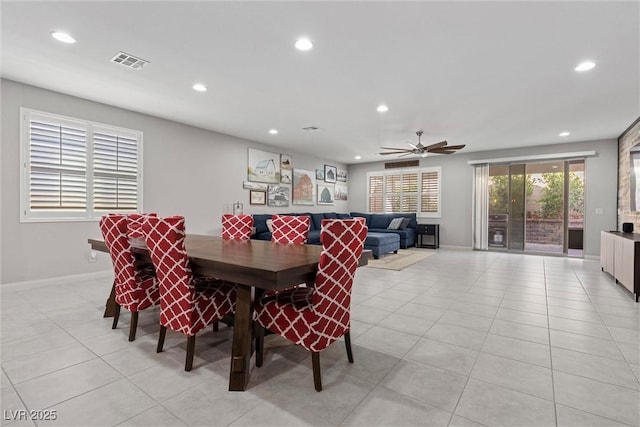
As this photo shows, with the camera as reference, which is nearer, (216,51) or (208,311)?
(208,311)

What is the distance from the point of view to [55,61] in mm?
3180

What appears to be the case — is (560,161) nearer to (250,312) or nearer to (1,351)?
(250,312)

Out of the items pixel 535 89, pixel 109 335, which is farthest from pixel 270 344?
pixel 535 89

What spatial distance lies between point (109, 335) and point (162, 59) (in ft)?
8.68

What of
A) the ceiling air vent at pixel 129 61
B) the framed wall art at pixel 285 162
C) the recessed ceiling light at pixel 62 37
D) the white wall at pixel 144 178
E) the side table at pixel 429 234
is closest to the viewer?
the recessed ceiling light at pixel 62 37

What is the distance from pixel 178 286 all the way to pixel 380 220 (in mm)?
7242

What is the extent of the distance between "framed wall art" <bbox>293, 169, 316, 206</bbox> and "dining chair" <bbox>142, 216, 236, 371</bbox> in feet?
19.6

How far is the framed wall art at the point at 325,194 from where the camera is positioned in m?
8.90

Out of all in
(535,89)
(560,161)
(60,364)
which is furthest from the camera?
(560,161)

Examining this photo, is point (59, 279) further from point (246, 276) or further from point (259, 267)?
point (259, 267)

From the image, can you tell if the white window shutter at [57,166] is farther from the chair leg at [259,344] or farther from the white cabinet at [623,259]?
the white cabinet at [623,259]

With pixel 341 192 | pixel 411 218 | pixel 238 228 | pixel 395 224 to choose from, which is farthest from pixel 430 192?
pixel 238 228

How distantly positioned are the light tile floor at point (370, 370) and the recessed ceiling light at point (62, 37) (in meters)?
2.57

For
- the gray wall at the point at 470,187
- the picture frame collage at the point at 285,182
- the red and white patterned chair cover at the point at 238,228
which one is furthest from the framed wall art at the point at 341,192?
the red and white patterned chair cover at the point at 238,228
